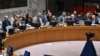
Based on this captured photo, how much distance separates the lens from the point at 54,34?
15258 mm

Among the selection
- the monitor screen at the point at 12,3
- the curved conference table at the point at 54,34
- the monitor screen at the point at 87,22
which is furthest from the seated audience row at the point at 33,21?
the monitor screen at the point at 12,3

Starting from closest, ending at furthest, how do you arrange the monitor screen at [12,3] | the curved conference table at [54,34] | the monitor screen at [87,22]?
the curved conference table at [54,34], the monitor screen at [87,22], the monitor screen at [12,3]

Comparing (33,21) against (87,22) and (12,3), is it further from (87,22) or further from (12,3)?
(12,3)

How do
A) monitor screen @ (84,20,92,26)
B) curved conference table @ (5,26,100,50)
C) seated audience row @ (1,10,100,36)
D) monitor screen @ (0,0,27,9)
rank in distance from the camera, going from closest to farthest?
seated audience row @ (1,10,100,36), curved conference table @ (5,26,100,50), monitor screen @ (84,20,92,26), monitor screen @ (0,0,27,9)

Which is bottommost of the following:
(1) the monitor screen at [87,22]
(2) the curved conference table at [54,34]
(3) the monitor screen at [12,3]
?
(2) the curved conference table at [54,34]

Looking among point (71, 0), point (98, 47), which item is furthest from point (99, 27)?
point (71, 0)

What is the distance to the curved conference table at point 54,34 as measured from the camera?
13.9m

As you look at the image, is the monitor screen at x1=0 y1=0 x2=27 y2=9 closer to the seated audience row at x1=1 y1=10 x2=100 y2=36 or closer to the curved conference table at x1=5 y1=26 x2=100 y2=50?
the seated audience row at x1=1 y1=10 x2=100 y2=36

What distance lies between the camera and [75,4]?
926 inches

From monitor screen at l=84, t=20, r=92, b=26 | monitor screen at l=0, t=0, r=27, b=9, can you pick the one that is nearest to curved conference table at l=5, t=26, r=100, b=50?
monitor screen at l=84, t=20, r=92, b=26

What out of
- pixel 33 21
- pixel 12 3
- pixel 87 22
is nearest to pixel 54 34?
pixel 33 21

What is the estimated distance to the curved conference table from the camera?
45.7ft

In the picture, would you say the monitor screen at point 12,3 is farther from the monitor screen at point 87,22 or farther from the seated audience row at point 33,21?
the monitor screen at point 87,22

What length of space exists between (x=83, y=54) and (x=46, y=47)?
3.05 m
